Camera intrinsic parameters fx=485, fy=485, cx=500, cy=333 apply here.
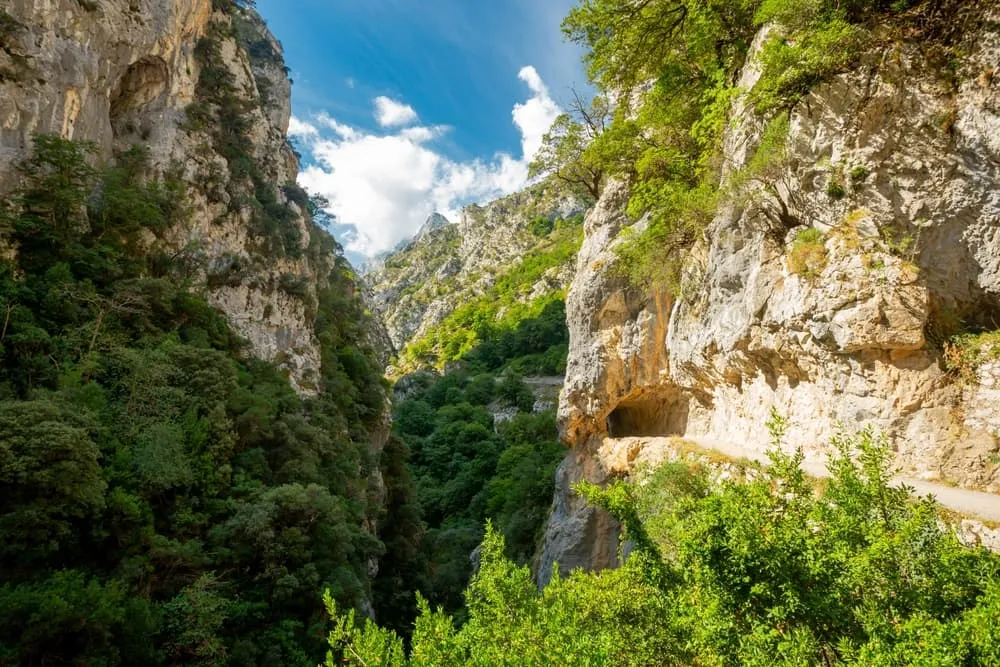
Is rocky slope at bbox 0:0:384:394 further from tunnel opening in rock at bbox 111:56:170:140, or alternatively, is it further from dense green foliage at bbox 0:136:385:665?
dense green foliage at bbox 0:136:385:665

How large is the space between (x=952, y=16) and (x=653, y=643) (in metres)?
12.0

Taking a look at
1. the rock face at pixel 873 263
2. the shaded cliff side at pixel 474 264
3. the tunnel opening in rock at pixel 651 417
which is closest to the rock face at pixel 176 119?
the tunnel opening in rock at pixel 651 417

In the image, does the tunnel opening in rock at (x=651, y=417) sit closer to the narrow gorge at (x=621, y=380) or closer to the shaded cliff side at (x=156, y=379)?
the narrow gorge at (x=621, y=380)

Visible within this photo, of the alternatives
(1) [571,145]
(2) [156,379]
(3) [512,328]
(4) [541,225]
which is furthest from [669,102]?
(4) [541,225]

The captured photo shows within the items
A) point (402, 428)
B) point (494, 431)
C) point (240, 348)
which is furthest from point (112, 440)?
point (402, 428)

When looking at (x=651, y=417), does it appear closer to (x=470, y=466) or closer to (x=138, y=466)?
(x=138, y=466)

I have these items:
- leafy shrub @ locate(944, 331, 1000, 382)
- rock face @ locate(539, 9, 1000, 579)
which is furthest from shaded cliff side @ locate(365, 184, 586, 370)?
leafy shrub @ locate(944, 331, 1000, 382)

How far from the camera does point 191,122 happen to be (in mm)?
28156

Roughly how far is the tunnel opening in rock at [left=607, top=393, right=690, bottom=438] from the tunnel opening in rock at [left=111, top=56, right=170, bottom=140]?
28.3 metres

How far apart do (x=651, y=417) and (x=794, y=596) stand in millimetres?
14613

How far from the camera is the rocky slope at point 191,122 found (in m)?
18.5

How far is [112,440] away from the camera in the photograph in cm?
1340

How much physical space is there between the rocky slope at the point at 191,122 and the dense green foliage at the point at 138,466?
213 cm

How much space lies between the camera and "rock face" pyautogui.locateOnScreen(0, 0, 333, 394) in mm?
18375
